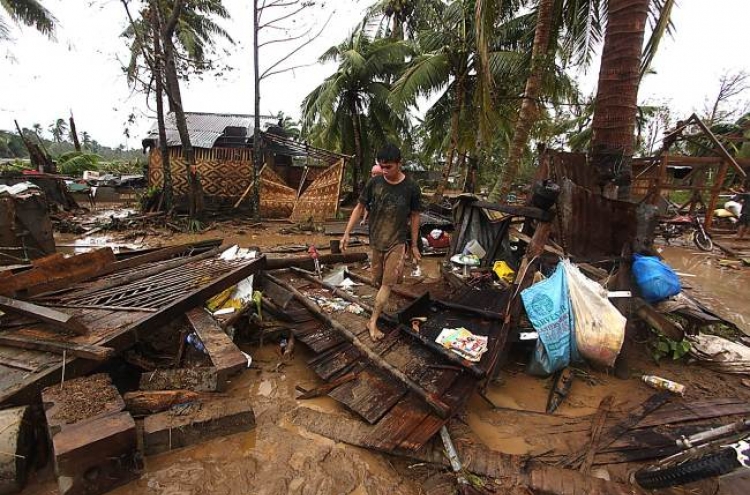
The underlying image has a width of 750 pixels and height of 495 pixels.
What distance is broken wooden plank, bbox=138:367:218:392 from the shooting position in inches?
113

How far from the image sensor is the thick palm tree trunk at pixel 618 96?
14.6 feet

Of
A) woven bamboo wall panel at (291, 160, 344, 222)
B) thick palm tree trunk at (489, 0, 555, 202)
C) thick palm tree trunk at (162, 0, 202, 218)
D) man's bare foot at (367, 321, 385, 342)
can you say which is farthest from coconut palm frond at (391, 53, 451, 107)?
man's bare foot at (367, 321, 385, 342)

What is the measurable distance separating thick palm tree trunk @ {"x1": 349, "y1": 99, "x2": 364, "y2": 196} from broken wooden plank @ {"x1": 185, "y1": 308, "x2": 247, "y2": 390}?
542 inches

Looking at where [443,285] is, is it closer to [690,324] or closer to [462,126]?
[690,324]

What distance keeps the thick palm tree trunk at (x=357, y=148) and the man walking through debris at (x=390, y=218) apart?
13263 millimetres

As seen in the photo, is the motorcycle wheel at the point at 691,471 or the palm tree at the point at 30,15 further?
the palm tree at the point at 30,15

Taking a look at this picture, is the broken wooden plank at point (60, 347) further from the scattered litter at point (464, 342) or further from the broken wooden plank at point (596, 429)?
the broken wooden plank at point (596, 429)

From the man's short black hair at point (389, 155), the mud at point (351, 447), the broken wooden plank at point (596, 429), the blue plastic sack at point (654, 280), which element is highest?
the man's short black hair at point (389, 155)

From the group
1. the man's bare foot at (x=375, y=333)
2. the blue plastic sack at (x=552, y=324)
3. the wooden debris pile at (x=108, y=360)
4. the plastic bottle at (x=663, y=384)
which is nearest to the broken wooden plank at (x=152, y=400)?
the wooden debris pile at (x=108, y=360)

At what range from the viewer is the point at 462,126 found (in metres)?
13.6

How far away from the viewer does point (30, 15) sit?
1512 centimetres

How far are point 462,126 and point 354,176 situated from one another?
5813mm

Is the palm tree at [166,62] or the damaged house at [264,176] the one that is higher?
the palm tree at [166,62]

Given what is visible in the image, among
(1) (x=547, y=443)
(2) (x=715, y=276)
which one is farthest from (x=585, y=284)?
(2) (x=715, y=276)
